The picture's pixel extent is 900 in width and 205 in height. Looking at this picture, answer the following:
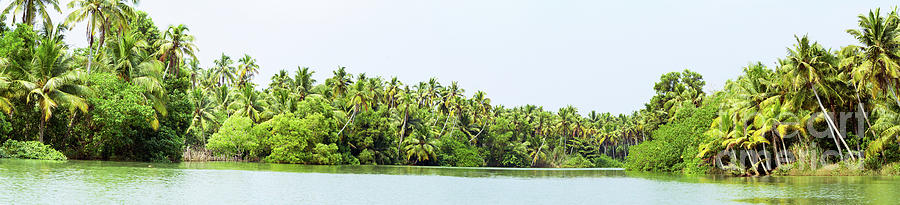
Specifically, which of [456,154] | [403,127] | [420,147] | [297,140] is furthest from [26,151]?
[456,154]

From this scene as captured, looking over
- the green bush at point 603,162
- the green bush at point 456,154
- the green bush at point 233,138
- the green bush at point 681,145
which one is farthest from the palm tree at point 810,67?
the green bush at point 603,162

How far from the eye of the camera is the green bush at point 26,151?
126 ft

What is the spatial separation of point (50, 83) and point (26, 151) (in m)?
4.59

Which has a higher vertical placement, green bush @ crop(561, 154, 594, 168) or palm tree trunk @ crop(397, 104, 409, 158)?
palm tree trunk @ crop(397, 104, 409, 158)

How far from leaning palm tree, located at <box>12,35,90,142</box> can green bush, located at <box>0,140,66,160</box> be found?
195cm

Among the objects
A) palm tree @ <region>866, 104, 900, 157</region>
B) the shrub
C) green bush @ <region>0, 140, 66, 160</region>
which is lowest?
the shrub

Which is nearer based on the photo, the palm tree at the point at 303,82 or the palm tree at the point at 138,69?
the palm tree at the point at 138,69

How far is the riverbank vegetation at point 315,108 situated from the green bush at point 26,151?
60.5 inches

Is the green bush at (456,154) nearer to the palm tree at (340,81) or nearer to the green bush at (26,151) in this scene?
the palm tree at (340,81)

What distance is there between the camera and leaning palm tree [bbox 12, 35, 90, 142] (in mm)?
38188

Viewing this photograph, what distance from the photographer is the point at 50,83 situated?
38219 millimetres

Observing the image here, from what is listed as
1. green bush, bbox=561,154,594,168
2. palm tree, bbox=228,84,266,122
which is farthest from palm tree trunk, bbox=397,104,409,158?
green bush, bbox=561,154,594,168

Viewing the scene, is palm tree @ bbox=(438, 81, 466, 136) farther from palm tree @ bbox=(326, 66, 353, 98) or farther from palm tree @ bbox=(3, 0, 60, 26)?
palm tree @ bbox=(3, 0, 60, 26)

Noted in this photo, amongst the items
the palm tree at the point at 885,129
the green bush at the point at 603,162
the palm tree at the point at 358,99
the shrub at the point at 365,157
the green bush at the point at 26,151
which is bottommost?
the green bush at the point at 603,162
